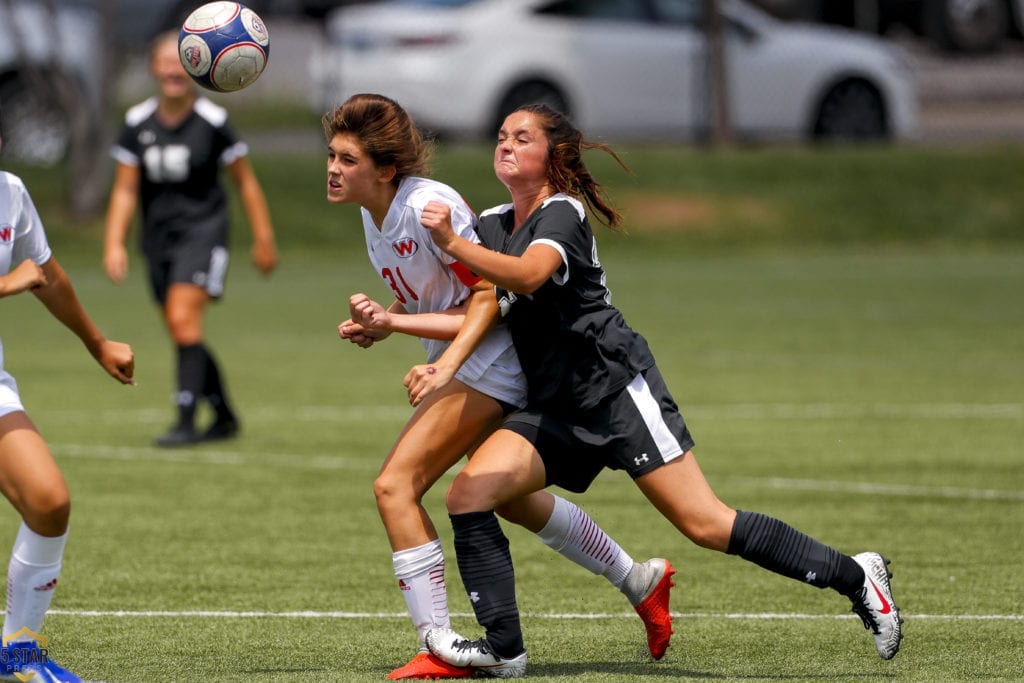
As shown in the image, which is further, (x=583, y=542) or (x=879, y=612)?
(x=583, y=542)

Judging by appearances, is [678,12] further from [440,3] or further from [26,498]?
[26,498]

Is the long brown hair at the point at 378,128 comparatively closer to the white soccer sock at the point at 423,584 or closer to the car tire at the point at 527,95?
the white soccer sock at the point at 423,584

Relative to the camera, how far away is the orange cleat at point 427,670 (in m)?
5.35

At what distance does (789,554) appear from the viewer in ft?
17.8

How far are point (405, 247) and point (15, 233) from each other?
118cm

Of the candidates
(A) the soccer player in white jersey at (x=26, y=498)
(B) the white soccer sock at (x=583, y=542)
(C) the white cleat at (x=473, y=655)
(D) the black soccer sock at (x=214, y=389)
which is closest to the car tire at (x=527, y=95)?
(D) the black soccer sock at (x=214, y=389)

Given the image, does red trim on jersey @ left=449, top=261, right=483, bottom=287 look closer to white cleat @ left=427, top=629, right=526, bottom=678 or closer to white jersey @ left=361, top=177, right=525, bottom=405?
white jersey @ left=361, top=177, right=525, bottom=405

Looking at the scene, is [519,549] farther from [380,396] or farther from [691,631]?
[380,396]

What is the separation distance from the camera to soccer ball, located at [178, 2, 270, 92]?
Result: 6.16m

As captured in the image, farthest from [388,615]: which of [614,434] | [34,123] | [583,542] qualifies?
[34,123]

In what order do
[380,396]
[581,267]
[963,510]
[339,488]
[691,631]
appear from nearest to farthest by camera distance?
[581,267] < [691,631] < [963,510] < [339,488] < [380,396]

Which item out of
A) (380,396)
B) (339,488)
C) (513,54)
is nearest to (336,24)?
(513,54)

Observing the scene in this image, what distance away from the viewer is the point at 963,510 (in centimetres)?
827

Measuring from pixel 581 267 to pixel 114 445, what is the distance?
5.68 meters
